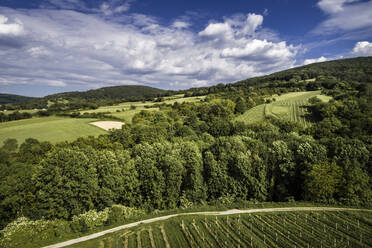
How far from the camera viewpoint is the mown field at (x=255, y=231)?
2133cm

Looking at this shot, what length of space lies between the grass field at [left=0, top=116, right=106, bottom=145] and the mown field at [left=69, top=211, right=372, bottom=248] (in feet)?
179

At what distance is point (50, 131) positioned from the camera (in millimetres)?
71562

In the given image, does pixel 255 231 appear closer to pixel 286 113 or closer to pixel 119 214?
pixel 119 214

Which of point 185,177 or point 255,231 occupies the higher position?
point 185,177

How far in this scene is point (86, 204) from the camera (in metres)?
33.3

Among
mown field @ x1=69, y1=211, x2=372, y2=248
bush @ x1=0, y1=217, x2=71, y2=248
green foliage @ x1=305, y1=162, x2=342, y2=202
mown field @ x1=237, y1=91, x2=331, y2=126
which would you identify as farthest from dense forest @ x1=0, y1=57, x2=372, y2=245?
mown field @ x1=237, y1=91, x2=331, y2=126

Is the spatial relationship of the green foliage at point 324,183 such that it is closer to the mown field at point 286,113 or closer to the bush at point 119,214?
the bush at point 119,214

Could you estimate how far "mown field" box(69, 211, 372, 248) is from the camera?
21.3m

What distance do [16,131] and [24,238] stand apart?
62.4 metres

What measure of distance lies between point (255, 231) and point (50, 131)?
254 feet

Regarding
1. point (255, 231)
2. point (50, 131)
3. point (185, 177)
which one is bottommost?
point (255, 231)

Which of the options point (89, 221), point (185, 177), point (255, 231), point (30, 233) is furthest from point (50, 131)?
point (255, 231)

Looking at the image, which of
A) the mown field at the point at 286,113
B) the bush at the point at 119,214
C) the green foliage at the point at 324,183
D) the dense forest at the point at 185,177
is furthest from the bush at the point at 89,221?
the mown field at the point at 286,113

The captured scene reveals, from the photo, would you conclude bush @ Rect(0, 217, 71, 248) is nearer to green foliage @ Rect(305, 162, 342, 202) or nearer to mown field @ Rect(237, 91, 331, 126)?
green foliage @ Rect(305, 162, 342, 202)
